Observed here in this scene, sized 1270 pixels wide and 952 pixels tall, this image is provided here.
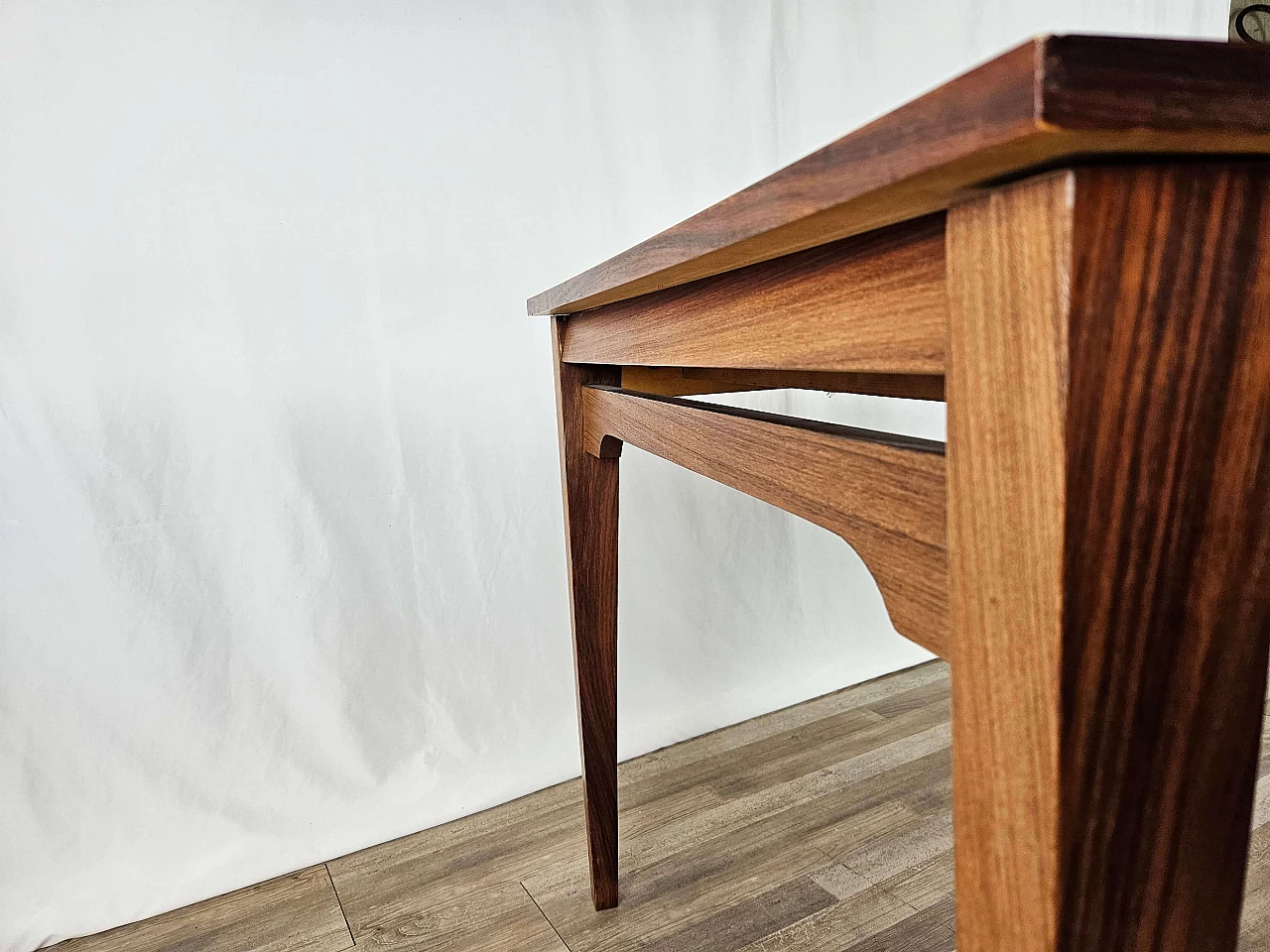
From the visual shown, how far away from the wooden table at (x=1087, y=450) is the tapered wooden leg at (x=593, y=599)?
2.06 ft

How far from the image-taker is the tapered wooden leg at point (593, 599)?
3.21ft

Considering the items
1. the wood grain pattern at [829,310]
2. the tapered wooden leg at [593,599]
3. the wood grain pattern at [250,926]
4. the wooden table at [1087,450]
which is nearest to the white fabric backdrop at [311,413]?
the wood grain pattern at [250,926]

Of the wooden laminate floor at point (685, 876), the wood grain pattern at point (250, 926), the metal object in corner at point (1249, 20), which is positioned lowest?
the wood grain pattern at point (250, 926)

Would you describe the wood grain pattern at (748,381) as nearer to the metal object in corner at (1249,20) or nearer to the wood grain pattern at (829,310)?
the wood grain pattern at (829,310)

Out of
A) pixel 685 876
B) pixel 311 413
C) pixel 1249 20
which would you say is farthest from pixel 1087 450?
pixel 1249 20

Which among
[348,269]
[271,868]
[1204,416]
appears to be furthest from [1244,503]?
[271,868]

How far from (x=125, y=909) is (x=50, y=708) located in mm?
291

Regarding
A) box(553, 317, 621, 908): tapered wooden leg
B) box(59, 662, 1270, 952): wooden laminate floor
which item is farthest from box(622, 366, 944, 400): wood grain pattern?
box(59, 662, 1270, 952): wooden laminate floor

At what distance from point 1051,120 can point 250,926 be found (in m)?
1.27

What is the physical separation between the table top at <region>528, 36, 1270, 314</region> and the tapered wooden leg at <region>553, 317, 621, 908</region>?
0.67 meters

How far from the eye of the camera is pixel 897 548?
0.38 metres

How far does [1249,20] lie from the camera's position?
2258 mm

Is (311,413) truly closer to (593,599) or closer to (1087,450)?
(593,599)

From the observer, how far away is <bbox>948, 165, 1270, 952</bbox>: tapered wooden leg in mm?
253
